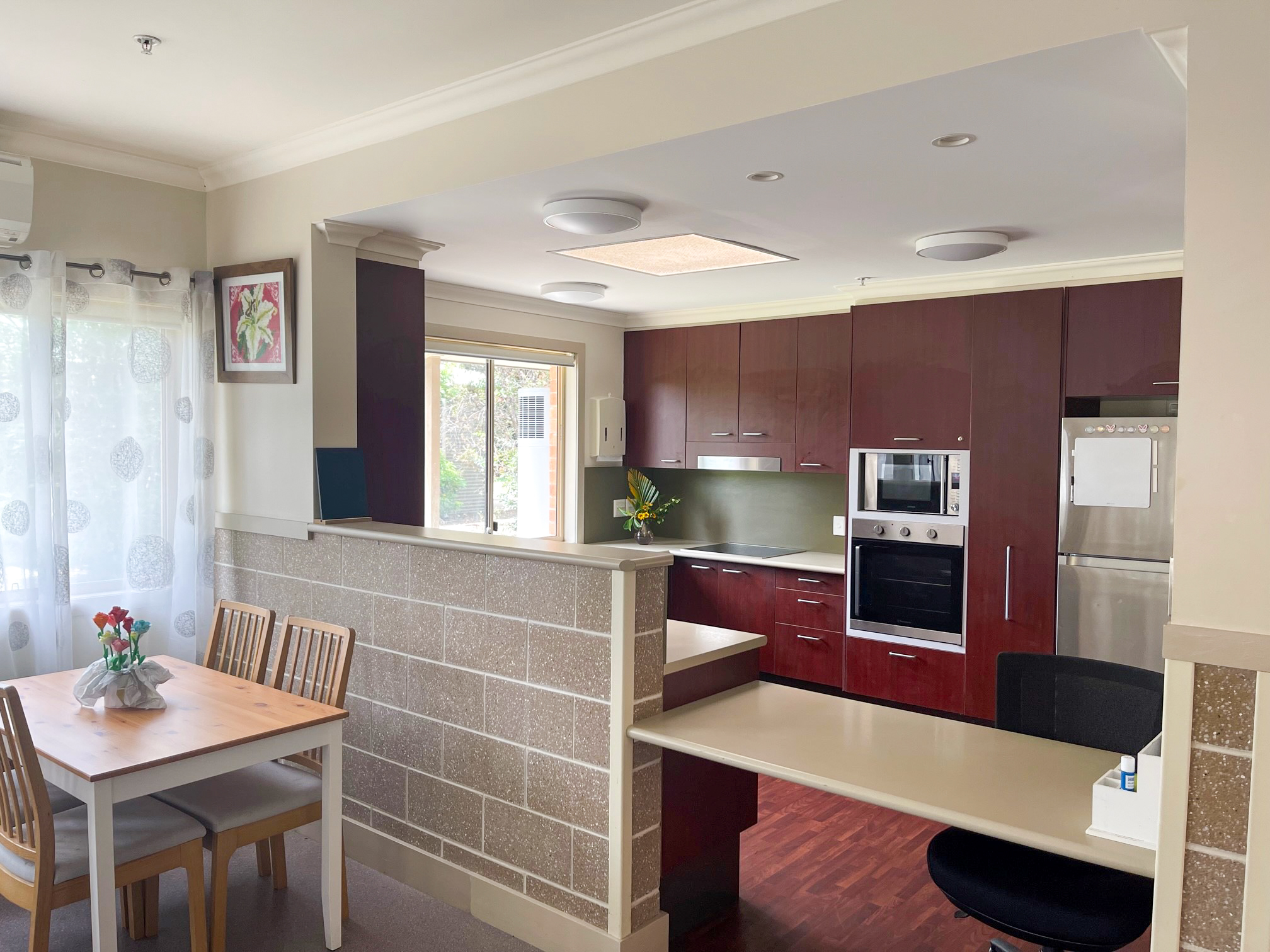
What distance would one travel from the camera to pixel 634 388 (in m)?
6.02

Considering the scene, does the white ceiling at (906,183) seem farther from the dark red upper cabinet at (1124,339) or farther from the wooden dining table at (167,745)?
the wooden dining table at (167,745)

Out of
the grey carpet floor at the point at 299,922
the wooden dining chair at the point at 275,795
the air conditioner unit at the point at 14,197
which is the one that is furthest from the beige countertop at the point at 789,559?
the air conditioner unit at the point at 14,197

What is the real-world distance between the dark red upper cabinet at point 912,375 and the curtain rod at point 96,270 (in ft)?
10.5

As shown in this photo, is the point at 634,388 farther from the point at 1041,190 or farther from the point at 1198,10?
the point at 1198,10

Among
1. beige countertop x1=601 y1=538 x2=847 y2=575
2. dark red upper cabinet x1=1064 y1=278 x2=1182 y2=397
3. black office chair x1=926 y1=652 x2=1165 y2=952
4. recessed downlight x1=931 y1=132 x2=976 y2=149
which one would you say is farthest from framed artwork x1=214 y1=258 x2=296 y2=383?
dark red upper cabinet x1=1064 y1=278 x2=1182 y2=397

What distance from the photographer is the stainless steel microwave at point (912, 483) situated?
14.5 ft

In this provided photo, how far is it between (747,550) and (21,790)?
4209mm

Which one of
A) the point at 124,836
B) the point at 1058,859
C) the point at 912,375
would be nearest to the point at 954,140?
the point at 1058,859

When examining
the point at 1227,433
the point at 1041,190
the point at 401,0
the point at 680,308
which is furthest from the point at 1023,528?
the point at 401,0

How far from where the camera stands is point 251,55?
98.9 inches

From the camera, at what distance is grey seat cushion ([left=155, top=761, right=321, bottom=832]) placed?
244cm

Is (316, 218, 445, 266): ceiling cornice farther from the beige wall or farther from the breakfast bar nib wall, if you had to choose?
the breakfast bar nib wall

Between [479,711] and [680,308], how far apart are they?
11.2 ft

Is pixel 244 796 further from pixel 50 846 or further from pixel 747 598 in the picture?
pixel 747 598
